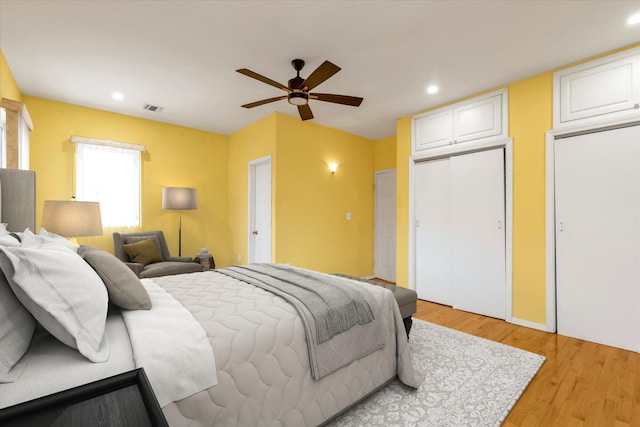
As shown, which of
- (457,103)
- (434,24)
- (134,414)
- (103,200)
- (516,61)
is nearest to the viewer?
(134,414)

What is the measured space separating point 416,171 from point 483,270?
5.13ft

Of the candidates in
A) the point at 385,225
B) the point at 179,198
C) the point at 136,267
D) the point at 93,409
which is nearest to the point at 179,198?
the point at 179,198

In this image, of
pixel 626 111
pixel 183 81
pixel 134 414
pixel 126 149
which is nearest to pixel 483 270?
pixel 626 111

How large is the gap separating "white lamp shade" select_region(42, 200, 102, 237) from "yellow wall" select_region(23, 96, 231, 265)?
4.52 ft

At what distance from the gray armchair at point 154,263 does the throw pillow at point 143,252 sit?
65 millimetres

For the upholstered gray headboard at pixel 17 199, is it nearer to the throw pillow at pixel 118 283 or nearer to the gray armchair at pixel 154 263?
the throw pillow at pixel 118 283

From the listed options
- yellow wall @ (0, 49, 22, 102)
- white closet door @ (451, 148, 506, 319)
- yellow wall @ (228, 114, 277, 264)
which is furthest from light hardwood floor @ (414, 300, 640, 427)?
yellow wall @ (0, 49, 22, 102)

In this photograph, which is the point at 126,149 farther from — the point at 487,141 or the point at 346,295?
the point at 487,141

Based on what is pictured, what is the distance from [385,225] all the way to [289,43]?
3.60m

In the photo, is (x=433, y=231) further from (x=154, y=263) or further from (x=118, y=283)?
(x=154, y=263)

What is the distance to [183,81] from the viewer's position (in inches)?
130

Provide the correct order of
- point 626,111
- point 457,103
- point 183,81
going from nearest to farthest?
point 626,111 → point 183,81 → point 457,103

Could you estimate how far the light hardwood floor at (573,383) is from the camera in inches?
68.4

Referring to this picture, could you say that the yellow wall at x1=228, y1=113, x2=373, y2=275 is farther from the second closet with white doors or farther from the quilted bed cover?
the quilted bed cover
